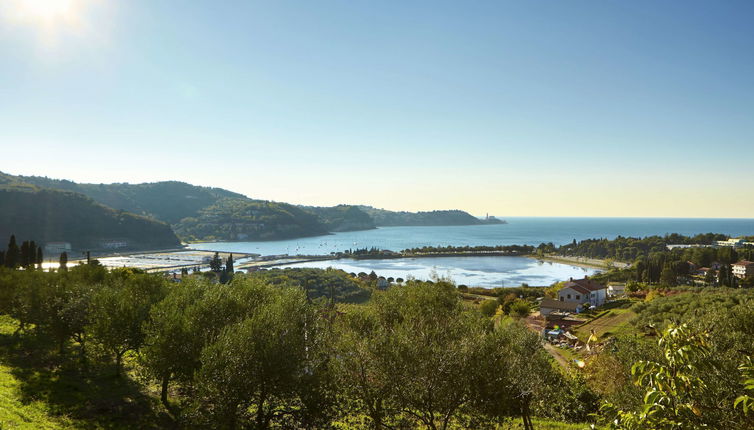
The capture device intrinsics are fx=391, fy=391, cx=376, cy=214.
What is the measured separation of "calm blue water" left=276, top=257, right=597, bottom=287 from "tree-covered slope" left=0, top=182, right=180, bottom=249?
322 ft

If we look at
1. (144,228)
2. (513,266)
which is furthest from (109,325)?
(144,228)

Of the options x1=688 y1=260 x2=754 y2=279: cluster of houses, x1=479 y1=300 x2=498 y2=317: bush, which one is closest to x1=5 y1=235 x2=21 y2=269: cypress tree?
x1=479 y1=300 x2=498 y2=317: bush

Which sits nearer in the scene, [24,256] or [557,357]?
[557,357]

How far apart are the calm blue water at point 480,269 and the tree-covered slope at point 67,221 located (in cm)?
9824

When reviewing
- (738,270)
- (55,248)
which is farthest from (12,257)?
(738,270)

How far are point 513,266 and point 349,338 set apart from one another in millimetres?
130978

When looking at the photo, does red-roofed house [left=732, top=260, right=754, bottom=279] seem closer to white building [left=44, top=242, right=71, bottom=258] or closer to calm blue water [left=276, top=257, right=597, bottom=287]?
calm blue water [left=276, top=257, right=597, bottom=287]

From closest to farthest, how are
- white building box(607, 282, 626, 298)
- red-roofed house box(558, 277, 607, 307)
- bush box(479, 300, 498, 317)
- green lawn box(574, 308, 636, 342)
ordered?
green lawn box(574, 308, 636, 342)
bush box(479, 300, 498, 317)
red-roofed house box(558, 277, 607, 307)
white building box(607, 282, 626, 298)

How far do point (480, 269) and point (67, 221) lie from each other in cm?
17514

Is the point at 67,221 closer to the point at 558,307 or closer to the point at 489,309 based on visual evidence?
the point at 489,309

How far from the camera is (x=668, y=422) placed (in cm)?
397

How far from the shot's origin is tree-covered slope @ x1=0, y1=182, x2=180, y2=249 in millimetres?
154825

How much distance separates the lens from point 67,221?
171 metres

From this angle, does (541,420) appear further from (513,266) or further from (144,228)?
(144,228)
